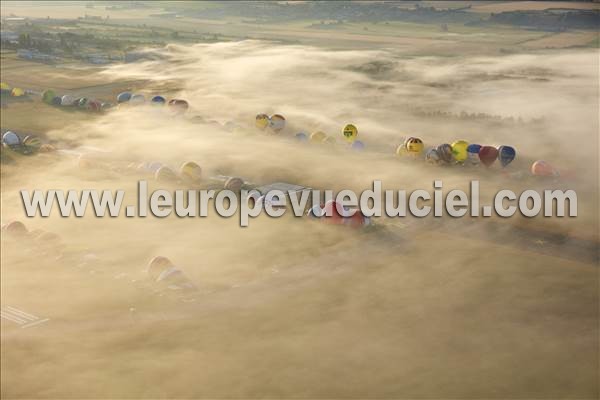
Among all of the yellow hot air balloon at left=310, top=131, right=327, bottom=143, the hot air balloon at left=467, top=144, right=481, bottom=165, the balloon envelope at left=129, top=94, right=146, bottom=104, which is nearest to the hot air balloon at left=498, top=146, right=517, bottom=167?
the hot air balloon at left=467, top=144, right=481, bottom=165

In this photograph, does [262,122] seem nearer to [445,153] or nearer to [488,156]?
[445,153]

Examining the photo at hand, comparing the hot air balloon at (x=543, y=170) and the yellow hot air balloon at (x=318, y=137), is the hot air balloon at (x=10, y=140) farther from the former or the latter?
the hot air balloon at (x=543, y=170)

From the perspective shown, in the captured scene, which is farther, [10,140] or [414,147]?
[10,140]

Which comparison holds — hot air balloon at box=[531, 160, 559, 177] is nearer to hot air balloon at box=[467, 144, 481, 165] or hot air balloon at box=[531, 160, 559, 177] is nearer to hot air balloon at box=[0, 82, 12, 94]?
hot air balloon at box=[467, 144, 481, 165]

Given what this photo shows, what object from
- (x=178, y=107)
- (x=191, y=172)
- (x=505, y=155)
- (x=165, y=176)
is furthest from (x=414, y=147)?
(x=178, y=107)

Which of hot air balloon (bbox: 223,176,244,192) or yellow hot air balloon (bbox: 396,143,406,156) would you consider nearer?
hot air balloon (bbox: 223,176,244,192)
